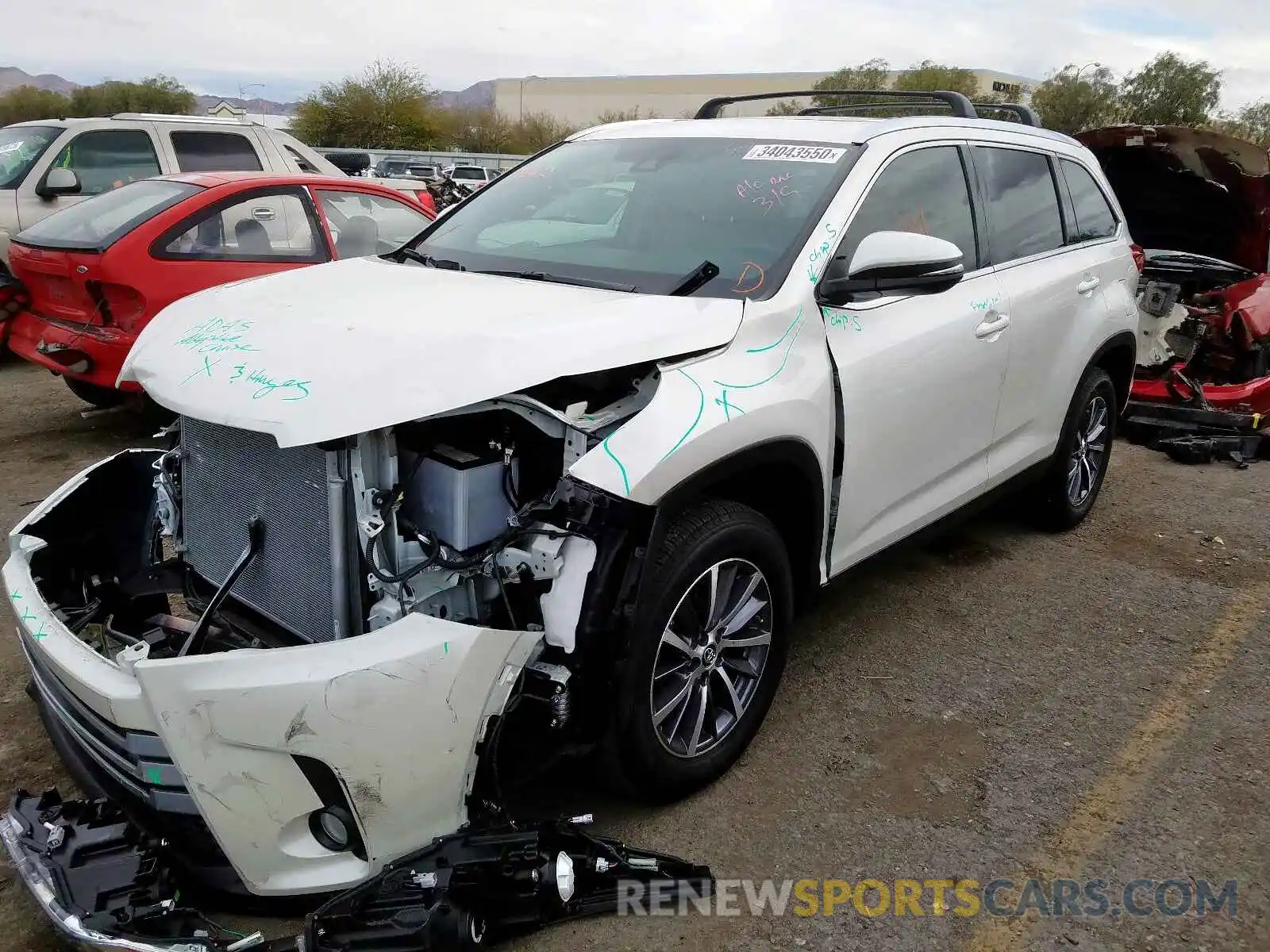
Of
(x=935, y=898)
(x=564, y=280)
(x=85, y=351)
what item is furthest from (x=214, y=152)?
(x=935, y=898)

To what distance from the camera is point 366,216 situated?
6555mm

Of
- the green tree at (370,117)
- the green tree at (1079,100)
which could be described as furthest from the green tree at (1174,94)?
the green tree at (370,117)

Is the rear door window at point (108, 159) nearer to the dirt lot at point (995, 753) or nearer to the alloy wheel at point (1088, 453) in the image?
the dirt lot at point (995, 753)

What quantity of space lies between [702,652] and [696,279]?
1113 millimetres

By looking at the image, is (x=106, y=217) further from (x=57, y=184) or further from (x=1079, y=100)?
(x=1079, y=100)

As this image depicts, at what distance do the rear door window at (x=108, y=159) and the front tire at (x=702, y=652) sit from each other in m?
7.10

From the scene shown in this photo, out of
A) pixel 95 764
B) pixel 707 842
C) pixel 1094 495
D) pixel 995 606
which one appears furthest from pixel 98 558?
pixel 1094 495

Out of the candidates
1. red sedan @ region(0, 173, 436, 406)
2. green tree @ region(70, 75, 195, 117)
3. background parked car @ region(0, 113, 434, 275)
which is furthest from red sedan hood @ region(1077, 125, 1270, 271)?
green tree @ region(70, 75, 195, 117)

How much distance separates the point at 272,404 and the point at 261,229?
14.2ft

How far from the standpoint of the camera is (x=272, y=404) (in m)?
2.25

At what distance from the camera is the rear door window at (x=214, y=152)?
842 centimetres

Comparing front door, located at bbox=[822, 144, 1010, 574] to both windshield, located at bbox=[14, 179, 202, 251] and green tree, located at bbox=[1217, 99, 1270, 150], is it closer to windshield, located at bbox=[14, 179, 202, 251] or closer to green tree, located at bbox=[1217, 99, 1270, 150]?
windshield, located at bbox=[14, 179, 202, 251]

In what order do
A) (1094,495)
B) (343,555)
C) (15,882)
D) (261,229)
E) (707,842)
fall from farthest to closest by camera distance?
(261,229)
(1094,495)
(707,842)
(15,882)
(343,555)

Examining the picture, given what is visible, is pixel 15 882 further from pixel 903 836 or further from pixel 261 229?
pixel 261 229
